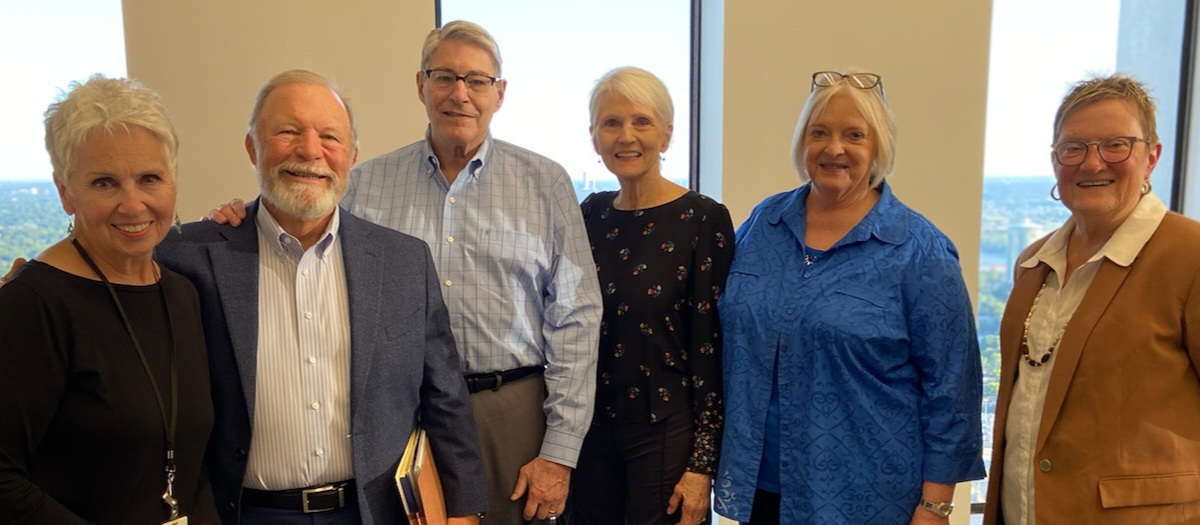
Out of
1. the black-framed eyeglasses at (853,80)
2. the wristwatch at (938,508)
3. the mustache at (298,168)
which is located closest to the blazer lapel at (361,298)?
the mustache at (298,168)

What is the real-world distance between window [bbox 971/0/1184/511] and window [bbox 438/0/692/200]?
5.28 ft

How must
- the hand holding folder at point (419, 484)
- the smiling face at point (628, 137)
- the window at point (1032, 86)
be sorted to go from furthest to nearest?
the window at point (1032, 86)
the smiling face at point (628, 137)
the hand holding folder at point (419, 484)

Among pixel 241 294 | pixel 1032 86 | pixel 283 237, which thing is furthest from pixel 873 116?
pixel 1032 86

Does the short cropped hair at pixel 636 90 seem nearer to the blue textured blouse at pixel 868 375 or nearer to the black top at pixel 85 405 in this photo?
the blue textured blouse at pixel 868 375

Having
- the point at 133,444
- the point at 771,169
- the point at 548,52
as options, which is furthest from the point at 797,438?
the point at 548,52

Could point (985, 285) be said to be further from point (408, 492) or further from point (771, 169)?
point (408, 492)

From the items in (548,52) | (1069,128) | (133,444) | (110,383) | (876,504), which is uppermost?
(548,52)

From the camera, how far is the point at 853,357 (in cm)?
175

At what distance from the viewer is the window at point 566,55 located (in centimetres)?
340

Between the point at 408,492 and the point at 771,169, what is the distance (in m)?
2.25

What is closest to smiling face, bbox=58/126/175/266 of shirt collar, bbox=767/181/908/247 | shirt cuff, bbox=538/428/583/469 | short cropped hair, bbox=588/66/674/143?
shirt cuff, bbox=538/428/583/469

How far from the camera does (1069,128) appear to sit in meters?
1.70

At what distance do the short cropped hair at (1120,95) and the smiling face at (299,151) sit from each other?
5.66 ft

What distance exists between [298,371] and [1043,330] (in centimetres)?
175
